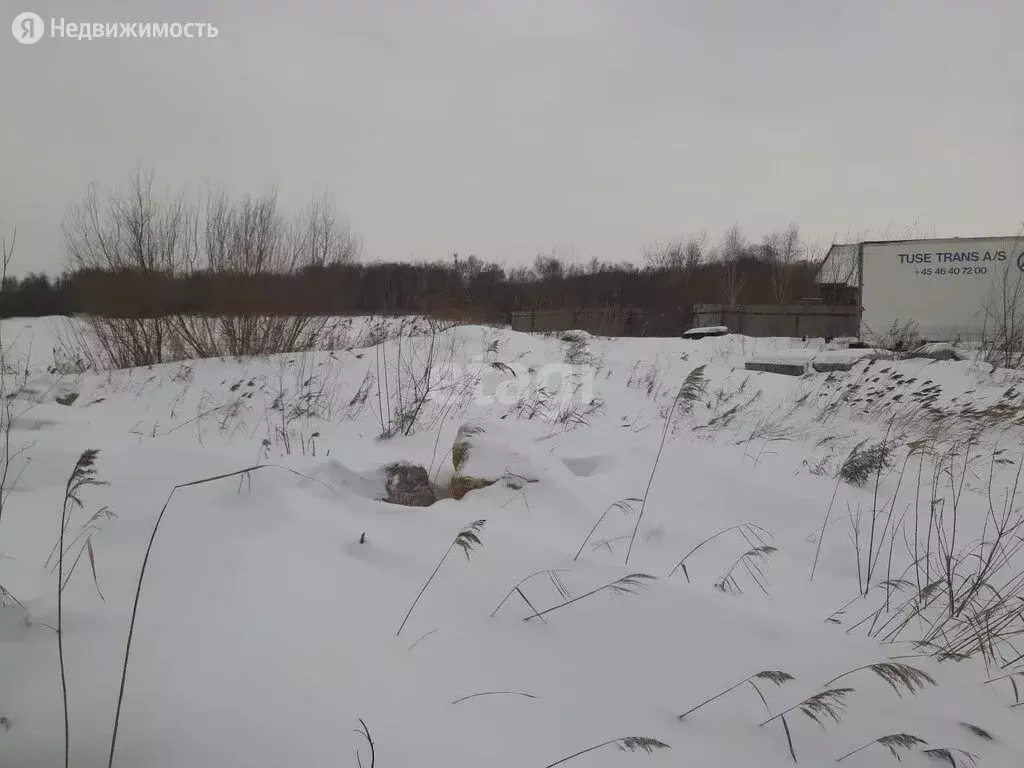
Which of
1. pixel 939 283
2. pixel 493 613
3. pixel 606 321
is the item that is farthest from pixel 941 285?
pixel 493 613

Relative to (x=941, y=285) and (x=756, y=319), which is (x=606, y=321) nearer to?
(x=756, y=319)

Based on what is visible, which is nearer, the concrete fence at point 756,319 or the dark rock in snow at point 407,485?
the dark rock in snow at point 407,485

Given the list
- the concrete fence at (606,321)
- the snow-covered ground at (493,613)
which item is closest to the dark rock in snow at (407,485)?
the snow-covered ground at (493,613)

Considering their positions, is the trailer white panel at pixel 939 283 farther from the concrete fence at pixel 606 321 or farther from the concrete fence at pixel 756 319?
the concrete fence at pixel 606 321

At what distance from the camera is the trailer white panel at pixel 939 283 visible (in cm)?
1234

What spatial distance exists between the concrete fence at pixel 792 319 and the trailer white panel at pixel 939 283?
23.9 feet

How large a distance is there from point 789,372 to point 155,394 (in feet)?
32.8

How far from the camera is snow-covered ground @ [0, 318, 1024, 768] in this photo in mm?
1322

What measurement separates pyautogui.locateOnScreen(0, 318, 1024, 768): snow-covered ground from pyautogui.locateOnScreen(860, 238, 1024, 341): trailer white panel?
39.1ft

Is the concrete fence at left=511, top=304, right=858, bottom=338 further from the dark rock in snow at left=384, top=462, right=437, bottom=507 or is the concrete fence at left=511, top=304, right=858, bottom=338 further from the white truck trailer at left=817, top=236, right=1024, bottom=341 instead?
the dark rock in snow at left=384, top=462, right=437, bottom=507

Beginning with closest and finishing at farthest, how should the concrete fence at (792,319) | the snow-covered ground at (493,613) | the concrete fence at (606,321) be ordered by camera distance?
the snow-covered ground at (493,613) < the concrete fence at (606,321) < the concrete fence at (792,319)

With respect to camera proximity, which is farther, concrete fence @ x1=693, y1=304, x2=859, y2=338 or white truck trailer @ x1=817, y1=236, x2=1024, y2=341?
concrete fence @ x1=693, y1=304, x2=859, y2=338

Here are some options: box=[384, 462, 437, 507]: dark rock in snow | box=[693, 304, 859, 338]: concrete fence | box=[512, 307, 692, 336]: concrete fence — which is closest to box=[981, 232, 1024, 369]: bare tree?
→ box=[693, 304, 859, 338]: concrete fence

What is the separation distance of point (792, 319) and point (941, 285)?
26.2 feet
